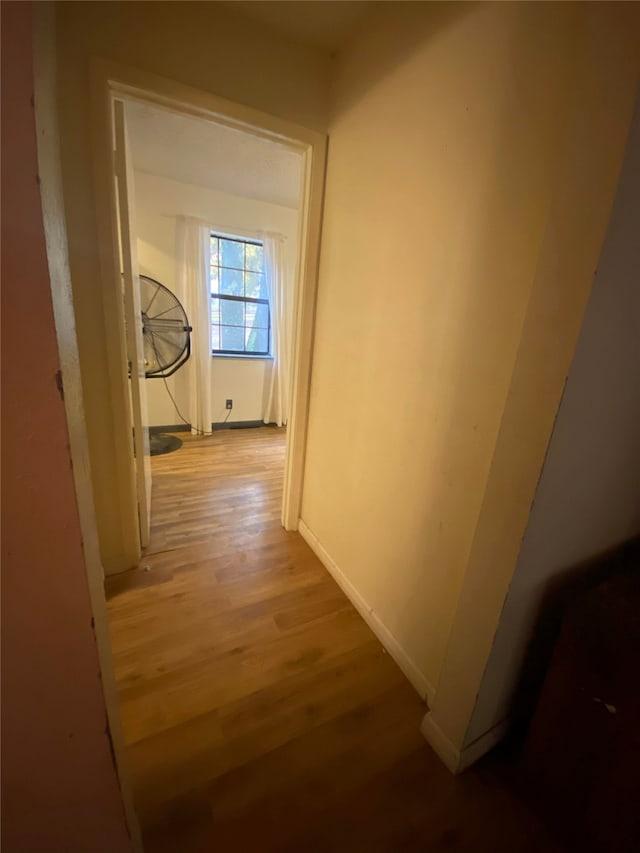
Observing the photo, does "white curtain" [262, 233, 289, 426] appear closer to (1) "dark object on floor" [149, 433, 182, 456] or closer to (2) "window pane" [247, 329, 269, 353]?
(2) "window pane" [247, 329, 269, 353]

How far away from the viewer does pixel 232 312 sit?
12.8ft

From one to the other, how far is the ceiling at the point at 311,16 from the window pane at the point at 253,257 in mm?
2499

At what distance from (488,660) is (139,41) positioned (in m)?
2.34

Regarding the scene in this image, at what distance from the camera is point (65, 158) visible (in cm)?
121

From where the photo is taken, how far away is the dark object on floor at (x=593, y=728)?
0.76 meters

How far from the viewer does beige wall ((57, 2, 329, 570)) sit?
3.82 ft

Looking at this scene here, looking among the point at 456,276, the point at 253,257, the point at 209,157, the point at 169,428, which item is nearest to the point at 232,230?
the point at 253,257

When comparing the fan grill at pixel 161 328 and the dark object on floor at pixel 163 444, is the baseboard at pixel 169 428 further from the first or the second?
the fan grill at pixel 161 328

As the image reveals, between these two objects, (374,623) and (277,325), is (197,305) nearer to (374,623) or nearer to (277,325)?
(277,325)

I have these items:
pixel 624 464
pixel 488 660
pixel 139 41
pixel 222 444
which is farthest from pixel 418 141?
pixel 222 444

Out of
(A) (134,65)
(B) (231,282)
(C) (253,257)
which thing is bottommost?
(B) (231,282)

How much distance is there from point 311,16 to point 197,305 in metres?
2.52

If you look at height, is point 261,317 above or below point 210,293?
below

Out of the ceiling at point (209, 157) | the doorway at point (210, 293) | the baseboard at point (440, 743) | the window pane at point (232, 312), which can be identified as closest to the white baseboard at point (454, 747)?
the baseboard at point (440, 743)
